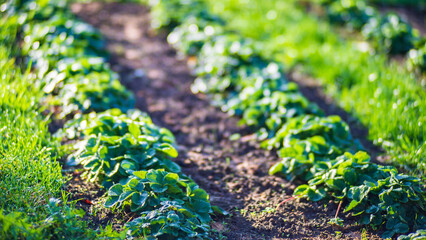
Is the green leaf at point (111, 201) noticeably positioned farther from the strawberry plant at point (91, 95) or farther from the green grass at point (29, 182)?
the strawberry plant at point (91, 95)

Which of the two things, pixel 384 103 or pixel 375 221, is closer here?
pixel 375 221

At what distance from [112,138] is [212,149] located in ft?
3.21

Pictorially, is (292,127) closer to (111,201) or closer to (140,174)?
(140,174)

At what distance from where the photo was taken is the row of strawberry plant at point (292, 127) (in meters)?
2.43

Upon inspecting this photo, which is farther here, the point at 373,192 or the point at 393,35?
the point at 393,35

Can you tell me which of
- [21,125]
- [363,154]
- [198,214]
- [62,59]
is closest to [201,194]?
[198,214]

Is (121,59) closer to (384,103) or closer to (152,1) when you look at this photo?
(152,1)

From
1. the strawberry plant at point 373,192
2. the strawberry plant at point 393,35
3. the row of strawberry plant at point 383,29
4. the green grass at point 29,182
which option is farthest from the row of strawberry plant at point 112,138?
the strawberry plant at point 393,35

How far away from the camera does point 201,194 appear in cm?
242

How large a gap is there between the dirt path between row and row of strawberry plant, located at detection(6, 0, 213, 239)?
0.81ft

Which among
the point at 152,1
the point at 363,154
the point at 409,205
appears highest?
the point at 152,1

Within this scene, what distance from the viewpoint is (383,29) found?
499 cm

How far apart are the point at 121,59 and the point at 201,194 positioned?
2.73 m

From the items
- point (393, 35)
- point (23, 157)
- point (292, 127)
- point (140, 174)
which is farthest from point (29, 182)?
point (393, 35)
